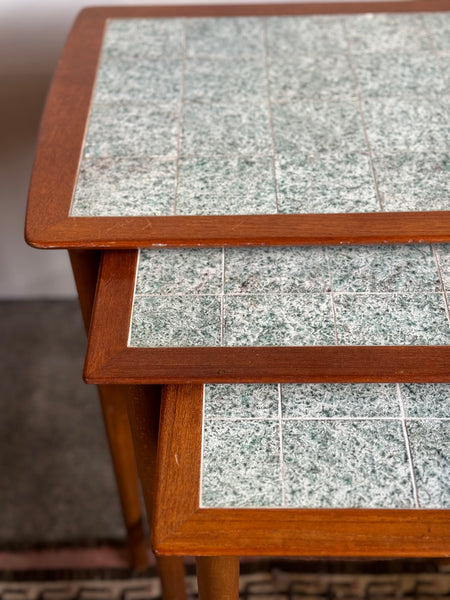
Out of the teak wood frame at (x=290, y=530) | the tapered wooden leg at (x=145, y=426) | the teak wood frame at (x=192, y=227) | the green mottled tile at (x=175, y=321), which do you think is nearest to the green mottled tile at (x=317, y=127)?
the teak wood frame at (x=192, y=227)

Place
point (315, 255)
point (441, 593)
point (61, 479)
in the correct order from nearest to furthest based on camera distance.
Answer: point (315, 255) < point (441, 593) < point (61, 479)

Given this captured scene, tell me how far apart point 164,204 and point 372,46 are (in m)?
0.46

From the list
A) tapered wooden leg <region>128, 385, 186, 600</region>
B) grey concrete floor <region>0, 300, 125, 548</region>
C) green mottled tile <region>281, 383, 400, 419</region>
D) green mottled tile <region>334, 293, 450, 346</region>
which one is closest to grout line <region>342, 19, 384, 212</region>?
green mottled tile <region>334, 293, 450, 346</region>

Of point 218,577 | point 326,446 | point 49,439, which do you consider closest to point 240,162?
point 326,446

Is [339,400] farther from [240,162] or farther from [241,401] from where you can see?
[240,162]

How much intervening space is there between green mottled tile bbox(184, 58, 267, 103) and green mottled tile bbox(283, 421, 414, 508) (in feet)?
1.61

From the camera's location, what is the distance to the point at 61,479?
1547 mm

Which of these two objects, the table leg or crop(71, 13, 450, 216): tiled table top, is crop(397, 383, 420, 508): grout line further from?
the table leg

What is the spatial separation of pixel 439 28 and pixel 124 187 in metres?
0.59

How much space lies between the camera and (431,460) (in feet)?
2.32

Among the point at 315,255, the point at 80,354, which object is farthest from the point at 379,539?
the point at 80,354

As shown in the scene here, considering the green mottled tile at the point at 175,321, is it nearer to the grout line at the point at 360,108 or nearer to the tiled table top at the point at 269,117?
the tiled table top at the point at 269,117

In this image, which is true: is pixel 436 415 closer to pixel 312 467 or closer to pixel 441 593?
pixel 312 467

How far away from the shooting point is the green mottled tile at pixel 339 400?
29.2 inches
